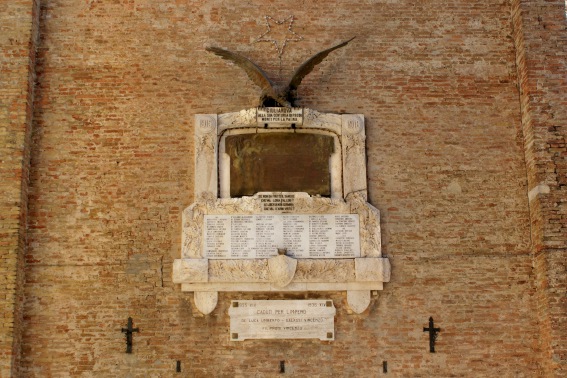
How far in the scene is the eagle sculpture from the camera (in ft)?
34.2

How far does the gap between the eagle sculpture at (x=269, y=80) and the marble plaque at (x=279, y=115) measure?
103 mm

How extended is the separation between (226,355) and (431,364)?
2682 millimetres

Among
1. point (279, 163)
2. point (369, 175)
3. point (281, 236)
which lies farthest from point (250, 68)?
point (281, 236)

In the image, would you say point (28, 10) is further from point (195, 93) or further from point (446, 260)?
point (446, 260)

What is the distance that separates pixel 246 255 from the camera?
32.8 feet

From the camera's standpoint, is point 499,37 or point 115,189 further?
point 499,37

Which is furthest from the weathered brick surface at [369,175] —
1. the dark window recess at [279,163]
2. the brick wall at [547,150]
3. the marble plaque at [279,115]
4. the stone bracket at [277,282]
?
the dark window recess at [279,163]

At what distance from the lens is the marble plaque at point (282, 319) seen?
984 cm

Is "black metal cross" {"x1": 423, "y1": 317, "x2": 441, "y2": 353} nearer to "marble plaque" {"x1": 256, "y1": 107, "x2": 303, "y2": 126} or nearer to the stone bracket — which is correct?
the stone bracket

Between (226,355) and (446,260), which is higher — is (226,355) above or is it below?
below

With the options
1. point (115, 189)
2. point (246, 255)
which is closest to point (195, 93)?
point (115, 189)

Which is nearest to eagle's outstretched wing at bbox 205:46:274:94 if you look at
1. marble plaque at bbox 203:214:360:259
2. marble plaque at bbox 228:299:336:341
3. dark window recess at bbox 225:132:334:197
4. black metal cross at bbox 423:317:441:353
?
dark window recess at bbox 225:132:334:197

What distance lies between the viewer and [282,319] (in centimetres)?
986

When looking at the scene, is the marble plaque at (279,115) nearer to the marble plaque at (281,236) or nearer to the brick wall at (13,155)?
the marble plaque at (281,236)
